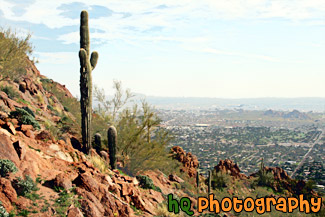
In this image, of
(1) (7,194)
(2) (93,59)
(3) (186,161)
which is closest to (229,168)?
(3) (186,161)

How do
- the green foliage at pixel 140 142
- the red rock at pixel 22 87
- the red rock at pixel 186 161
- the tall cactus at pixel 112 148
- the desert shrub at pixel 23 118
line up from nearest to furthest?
the desert shrub at pixel 23 118
the tall cactus at pixel 112 148
the green foliage at pixel 140 142
the red rock at pixel 22 87
the red rock at pixel 186 161

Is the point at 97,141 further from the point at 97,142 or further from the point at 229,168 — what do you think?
the point at 229,168

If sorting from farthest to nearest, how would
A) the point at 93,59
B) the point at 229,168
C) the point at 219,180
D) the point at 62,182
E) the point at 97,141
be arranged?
1. the point at 229,168
2. the point at 219,180
3. the point at 97,141
4. the point at 93,59
5. the point at 62,182

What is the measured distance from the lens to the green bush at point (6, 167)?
975cm

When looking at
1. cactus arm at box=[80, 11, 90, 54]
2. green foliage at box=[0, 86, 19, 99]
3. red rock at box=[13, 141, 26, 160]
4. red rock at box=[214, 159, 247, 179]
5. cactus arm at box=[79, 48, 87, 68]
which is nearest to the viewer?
red rock at box=[13, 141, 26, 160]

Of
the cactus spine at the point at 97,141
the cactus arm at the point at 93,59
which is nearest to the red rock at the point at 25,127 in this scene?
the cactus arm at the point at 93,59

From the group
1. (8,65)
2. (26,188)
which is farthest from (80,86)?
(26,188)

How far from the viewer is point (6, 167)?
982cm

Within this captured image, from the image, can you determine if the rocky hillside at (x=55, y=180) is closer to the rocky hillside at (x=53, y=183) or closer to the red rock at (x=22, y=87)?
the rocky hillside at (x=53, y=183)

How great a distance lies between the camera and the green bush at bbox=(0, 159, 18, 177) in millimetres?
9750

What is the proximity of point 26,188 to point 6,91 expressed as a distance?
12.8m

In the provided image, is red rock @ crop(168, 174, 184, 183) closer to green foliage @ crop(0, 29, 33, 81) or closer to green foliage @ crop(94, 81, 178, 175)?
green foliage @ crop(94, 81, 178, 175)

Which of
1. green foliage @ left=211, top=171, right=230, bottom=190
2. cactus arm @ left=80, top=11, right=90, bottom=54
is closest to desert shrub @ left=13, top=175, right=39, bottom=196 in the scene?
cactus arm @ left=80, top=11, right=90, bottom=54

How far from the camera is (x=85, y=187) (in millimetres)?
11555
